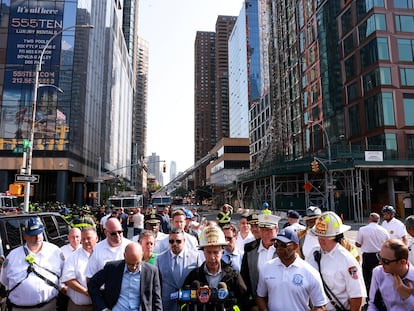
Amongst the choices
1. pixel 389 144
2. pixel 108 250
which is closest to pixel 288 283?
pixel 108 250

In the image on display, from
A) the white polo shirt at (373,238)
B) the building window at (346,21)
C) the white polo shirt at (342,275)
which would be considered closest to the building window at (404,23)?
the building window at (346,21)

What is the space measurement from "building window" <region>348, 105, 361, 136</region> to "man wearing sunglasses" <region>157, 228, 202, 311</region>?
137 ft

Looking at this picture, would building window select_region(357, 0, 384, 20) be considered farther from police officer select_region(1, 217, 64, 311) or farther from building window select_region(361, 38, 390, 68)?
police officer select_region(1, 217, 64, 311)

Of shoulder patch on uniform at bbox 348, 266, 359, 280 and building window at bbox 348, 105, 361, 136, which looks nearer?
shoulder patch on uniform at bbox 348, 266, 359, 280

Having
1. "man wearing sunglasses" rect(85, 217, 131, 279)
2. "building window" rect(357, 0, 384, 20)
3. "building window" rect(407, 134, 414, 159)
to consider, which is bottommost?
"man wearing sunglasses" rect(85, 217, 131, 279)

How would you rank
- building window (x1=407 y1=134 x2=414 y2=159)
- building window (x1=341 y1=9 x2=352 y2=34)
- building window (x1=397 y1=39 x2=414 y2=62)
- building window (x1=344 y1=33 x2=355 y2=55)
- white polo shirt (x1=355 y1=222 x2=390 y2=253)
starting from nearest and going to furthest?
white polo shirt (x1=355 y1=222 x2=390 y2=253) < building window (x1=407 y1=134 x2=414 y2=159) < building window (x1=397 y1=39 x2=414 y2=62) < building window (x1=344 y1=33 x2=355 y2=55) < building window (x1=341 y1=9 x2=352 y2=34)

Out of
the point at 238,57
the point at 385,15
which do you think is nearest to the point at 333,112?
the point at 385,15

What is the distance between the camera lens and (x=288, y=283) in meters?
3.38

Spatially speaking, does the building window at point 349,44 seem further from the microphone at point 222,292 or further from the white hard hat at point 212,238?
the microphone at point 222,292

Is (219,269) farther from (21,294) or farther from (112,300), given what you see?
(21,294)

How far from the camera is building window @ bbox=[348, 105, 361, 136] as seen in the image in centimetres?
4134

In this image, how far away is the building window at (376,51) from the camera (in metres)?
37.9

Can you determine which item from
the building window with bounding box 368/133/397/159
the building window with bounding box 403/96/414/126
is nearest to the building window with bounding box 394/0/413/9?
the building window with bounding box 403/96/414/126

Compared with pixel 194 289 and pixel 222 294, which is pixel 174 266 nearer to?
pixel 194 289
